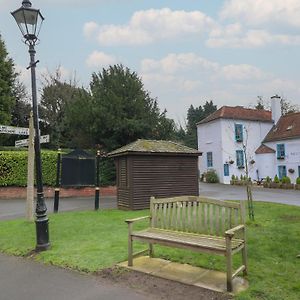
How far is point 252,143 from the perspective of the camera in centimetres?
3875

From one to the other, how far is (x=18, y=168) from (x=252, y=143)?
24.7 meters

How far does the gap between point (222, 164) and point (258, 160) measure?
4306 mm

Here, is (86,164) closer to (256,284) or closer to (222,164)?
(256,284)

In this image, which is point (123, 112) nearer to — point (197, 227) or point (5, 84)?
point (5, 84)

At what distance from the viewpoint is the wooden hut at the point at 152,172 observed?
14.4 metres

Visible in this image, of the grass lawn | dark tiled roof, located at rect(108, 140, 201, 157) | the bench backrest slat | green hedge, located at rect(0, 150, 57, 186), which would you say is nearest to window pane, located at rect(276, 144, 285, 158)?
green hedge, located at rect(0, 150, 57, 186)

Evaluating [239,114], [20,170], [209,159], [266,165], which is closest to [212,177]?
[209,159]

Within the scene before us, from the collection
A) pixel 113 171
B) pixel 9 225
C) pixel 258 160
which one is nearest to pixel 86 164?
pixel 9 225

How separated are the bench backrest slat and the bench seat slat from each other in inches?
5.3

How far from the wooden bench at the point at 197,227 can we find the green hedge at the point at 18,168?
16869 millimetres

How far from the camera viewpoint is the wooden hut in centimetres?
1443

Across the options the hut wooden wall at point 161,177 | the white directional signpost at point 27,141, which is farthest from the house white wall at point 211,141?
the white directional signpost at point 27,141

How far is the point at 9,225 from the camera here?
11297 mm

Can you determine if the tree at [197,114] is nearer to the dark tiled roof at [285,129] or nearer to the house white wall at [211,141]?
the house white wall at [211,141]
